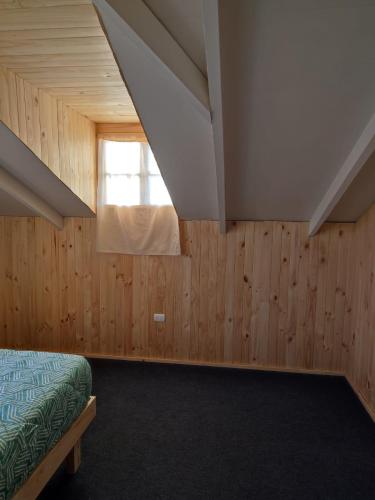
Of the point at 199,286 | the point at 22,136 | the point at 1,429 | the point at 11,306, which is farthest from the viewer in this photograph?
the point at 11,306

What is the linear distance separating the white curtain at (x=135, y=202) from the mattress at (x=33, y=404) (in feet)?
4.62

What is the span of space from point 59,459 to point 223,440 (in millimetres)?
1023

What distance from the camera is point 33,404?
56.1 inches

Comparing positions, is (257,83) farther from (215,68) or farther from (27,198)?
(27,198)

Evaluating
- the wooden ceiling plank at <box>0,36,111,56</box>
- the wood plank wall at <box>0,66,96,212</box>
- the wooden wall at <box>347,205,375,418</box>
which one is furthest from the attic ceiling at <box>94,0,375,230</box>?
the wood plank wall at <box>0,66,96,212</box>

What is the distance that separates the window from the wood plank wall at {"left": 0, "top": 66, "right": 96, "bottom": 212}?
6.1 inches

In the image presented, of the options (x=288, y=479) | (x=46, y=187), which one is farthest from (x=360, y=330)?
(x=46, y=187)

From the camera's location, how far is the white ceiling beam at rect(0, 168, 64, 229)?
2.58 metres

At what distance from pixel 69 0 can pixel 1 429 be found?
180 centimetres

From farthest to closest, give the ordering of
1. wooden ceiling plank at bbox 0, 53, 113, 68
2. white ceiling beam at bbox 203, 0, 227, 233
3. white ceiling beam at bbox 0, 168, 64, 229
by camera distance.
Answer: white ceiling beam at bbox 0, 168, 64, 229 → wooden ceiling plank at bbox 0, 53, 113, 68 → white ceiling beam at bbox 203, 0, 227, 233

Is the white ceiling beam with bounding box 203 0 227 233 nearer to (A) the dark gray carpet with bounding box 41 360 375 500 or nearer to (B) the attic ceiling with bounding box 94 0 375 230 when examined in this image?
(B) the attic ceiling with bounding box 94 0 375 230

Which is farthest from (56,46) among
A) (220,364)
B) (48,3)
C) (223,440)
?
(220,364)

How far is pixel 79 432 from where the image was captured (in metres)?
1.76

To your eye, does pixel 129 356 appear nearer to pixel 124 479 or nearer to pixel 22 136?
pixel 124 479
